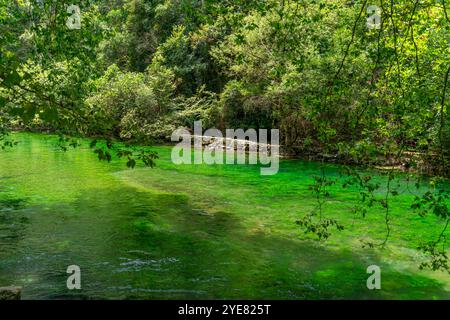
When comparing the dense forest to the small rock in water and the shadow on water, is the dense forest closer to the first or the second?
the shadow on water

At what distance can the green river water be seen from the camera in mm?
7551

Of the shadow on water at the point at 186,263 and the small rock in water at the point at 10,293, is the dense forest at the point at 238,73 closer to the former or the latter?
the shadow on water at the point at 186,263

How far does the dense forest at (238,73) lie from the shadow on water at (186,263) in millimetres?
1589

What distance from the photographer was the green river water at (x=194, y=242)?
7.55 m

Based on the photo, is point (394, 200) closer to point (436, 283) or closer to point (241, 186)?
point (241, 186)

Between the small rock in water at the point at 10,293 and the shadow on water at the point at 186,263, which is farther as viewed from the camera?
the shadow on water at the point at 186,263

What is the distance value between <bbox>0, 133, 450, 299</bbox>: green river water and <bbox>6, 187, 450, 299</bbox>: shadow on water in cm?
2

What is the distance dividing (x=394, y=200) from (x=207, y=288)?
918cm

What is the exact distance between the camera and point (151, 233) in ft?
34.5

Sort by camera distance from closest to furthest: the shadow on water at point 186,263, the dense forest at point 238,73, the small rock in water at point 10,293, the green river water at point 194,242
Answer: the small rock in water at point 10,293 < the shadow on water at point 186,263 < the green river water at point 194,242 < the dense forest at point 238,73

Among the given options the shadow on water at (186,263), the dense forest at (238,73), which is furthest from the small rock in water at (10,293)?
the dense forest at (238,73)

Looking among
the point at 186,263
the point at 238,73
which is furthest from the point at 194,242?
the point at 238,73
